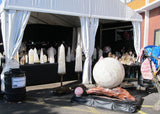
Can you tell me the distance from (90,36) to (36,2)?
8.69 ft

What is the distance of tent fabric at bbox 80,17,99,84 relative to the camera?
6.67 metres

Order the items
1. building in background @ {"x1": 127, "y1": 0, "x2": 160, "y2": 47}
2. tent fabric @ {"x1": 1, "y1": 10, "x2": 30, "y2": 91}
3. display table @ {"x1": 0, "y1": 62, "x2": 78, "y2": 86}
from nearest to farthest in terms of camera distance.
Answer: tent fabric @ {"x1": 1, "y1": 10, "x2": 30, "y2": 91}, display table @ {"x1": 0, "y1": 62, "x2": 78, "y2": 86}, building in background @ {"x1": 127, "y1": 0, "x2": 160, "y2": 47}

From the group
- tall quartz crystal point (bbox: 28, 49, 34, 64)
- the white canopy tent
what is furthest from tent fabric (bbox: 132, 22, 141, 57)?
tall quartz crystal point (bbox: 28, 49, 34, 64)

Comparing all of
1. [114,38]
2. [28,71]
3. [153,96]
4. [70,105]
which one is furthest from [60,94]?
[114,38]

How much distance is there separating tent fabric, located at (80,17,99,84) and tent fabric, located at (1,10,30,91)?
250 centimetres

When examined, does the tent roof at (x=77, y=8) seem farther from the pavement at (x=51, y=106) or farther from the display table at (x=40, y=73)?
the pavement at (x=51, y=106)

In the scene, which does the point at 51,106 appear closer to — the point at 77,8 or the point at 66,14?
the point at 66,14

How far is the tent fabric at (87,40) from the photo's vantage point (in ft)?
21.9

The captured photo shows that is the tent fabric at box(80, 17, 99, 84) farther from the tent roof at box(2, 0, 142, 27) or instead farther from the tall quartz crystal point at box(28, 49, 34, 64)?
the tall quartz crystal point at box(28, 49, 34, 64)

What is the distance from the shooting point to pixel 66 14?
241 inches

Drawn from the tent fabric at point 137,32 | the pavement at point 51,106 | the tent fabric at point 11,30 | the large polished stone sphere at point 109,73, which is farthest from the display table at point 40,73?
the tent fabric at point 137,32

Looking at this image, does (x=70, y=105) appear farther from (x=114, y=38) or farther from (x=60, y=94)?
(x=114, y=38)

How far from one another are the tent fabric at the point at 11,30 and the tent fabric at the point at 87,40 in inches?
98.5

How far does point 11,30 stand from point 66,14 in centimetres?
217
